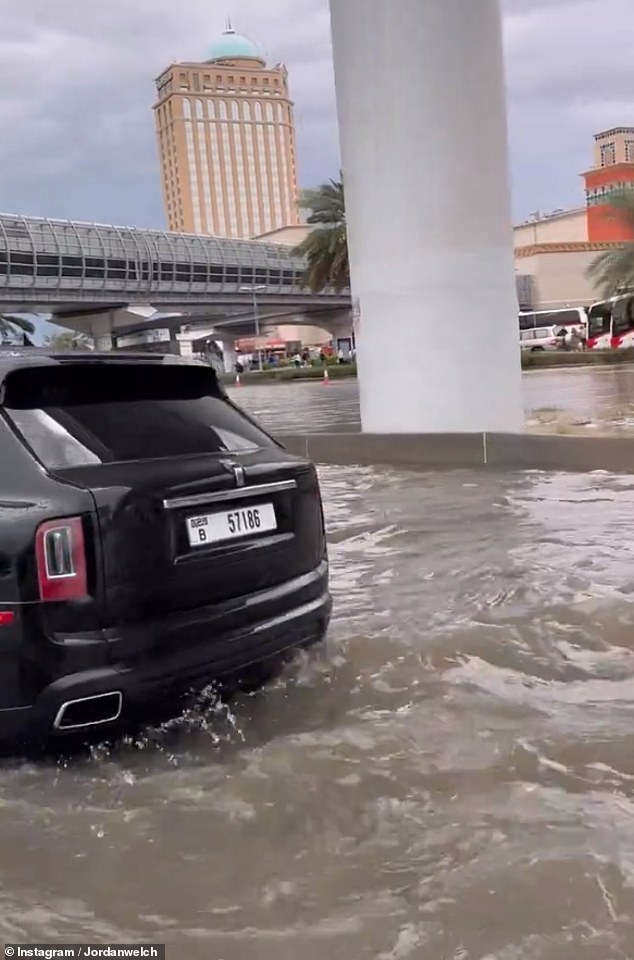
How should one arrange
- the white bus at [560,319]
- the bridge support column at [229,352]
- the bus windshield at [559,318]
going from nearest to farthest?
1. the white bus at [560,319]
2. the bus windshield at [559,318]
3. the bridge support column at [229,352]

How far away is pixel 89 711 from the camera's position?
10.4 feet

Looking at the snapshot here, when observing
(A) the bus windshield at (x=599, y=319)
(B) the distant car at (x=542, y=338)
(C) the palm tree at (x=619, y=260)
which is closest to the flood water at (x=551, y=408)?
(C) the palm tree at (x=619, y=260)

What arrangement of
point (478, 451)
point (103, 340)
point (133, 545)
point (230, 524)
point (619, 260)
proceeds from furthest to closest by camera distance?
point (103, 340) < point (619, 260) < point (478, 451) < point (230, 524) < point (133, 545)

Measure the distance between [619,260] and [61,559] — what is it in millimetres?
35174

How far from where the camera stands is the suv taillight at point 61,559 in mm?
3111

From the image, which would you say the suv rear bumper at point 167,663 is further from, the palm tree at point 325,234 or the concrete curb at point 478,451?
the palm tree at point 325,234

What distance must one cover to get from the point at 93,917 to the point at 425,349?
956 centimetres

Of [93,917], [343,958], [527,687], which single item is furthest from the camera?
[527,687]

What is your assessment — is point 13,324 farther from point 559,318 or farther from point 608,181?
point 608,181

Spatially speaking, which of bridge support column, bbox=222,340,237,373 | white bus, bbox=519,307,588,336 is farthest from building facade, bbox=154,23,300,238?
white bus, bbox=519,307,588,336

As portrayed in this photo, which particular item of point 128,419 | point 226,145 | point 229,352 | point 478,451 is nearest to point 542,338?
point 478,451

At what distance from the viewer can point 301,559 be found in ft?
13.0

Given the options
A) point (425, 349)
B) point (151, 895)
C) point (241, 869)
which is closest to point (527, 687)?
point (241, 869)

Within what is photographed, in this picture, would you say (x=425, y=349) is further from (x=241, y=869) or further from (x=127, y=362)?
(x=241, y=869)
